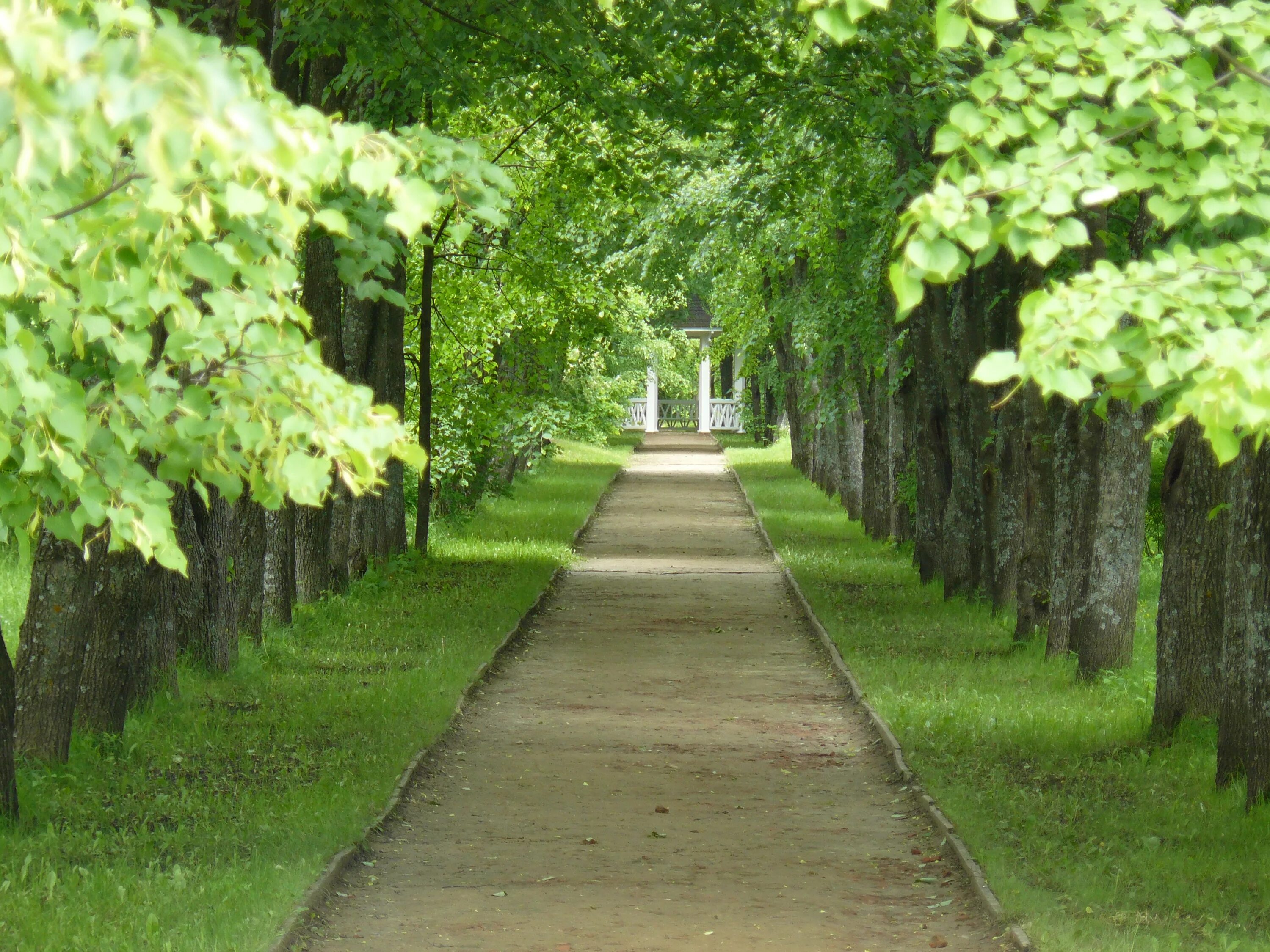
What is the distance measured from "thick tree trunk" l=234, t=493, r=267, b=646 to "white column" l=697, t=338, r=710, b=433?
53541 millimetres

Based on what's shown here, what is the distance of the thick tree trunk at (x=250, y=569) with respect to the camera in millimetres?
14062

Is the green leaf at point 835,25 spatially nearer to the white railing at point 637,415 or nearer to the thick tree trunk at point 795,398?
the thick tree trunk at point 795,398

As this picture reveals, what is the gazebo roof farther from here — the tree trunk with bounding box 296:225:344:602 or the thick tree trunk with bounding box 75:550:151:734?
the thick tree trunk with bounding box 75:550:151:734

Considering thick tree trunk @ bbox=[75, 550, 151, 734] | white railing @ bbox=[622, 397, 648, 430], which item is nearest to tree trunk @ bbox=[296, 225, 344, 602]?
thick tree trunk @ bbox=[75, 550, 151, 734]

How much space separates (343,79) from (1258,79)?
9574mm

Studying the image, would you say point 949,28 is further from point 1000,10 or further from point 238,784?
point 238,784

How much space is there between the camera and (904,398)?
2227cm

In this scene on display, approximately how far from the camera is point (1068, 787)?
30.9 ft

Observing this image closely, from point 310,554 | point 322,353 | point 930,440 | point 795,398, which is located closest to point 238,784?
point 322,353

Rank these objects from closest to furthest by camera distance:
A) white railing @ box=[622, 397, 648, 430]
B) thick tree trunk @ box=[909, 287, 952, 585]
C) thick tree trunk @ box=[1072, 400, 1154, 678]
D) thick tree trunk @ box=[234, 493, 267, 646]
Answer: thick tree trunk @ box=[1072, 400, 1154, 678]
thick tree trunk @ box=[234, 493, 267, 646]
thick tree trunk @ box=[909, 287, 952, 585]
white railing @ box=[622, 397, 648, 430]

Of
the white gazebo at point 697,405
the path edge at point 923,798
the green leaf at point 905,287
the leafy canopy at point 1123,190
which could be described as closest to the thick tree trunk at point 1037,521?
the path edge at point 923,798

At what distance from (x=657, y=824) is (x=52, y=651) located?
3.79 m

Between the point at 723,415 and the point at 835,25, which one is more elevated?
the point at 835,25

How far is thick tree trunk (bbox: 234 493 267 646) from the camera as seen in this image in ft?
46.1
